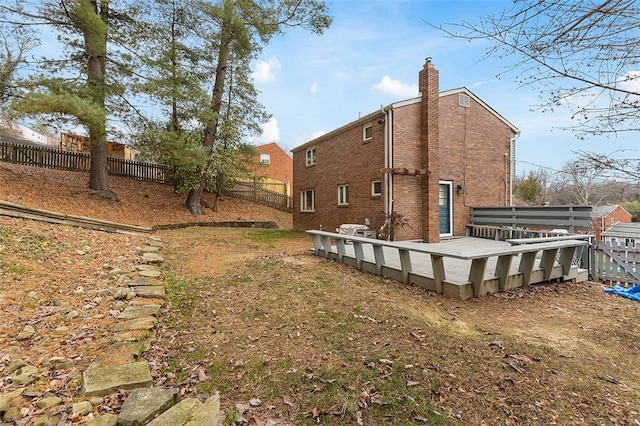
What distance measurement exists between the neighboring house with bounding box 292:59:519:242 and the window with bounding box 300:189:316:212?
1.88ft

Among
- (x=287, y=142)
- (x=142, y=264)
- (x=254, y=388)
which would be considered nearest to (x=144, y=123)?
(x=142, y=264)

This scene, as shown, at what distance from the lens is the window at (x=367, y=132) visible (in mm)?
11509

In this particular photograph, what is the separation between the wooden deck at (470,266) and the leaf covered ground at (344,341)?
0.76 feet

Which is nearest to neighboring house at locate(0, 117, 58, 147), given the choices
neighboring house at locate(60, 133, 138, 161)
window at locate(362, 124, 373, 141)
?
neighboring house at locate(60, 133, 138, 161)

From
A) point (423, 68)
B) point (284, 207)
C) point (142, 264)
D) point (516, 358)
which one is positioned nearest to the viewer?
point (516, 358)

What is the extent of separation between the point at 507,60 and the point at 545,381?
2.84m

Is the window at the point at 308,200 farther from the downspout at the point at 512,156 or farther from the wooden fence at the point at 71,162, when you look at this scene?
the downspout at the point at 512,156

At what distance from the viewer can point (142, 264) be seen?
617cm

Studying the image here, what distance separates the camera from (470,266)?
19.6 ft

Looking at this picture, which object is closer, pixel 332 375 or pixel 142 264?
pixel 332 375

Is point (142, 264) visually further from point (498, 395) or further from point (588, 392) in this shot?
point (588, 392)

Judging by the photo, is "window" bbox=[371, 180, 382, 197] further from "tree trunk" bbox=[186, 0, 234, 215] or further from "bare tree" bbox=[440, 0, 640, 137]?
"bare tree" bbox=[440, 0, 640, 137]

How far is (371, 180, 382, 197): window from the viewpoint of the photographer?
437 inches

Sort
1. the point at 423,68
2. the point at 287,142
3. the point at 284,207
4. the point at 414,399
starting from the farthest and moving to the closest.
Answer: the point at 287,142, the point at 284,207, the point at 423,68, the point at 414,399
